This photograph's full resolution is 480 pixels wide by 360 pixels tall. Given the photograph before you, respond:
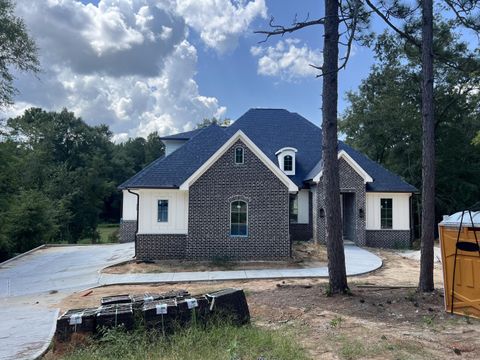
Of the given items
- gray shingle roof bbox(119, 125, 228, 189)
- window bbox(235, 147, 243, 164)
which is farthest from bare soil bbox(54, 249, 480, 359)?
window bbox(235, 147, 243, 164)

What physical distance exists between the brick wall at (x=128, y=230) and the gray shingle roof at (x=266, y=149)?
184 inches

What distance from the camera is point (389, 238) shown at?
19875 millimetres

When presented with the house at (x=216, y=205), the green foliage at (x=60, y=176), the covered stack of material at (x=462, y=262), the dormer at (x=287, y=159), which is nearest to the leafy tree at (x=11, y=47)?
the green foliage at (x=60, y=176)

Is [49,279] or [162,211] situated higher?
[162,211]

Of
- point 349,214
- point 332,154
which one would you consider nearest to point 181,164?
point 332,154

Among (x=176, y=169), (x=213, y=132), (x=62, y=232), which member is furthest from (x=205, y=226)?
(x=62, y=232)

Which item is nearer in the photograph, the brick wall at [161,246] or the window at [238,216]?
the window at [238,216]

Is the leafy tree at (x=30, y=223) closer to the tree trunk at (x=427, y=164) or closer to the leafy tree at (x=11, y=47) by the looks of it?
the leafy tree at (x=11, y=47)

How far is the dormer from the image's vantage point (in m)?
21.1

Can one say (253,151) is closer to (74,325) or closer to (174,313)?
(174,313)

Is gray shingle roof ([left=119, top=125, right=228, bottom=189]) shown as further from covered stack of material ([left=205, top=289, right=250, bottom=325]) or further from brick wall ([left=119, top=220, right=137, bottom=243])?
covered stack of material ([left=205, top=289, right=250, bottom=325])

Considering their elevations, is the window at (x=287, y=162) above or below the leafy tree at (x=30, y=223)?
above

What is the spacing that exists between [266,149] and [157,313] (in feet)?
Answer: 56.0

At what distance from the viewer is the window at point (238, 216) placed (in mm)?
14797
